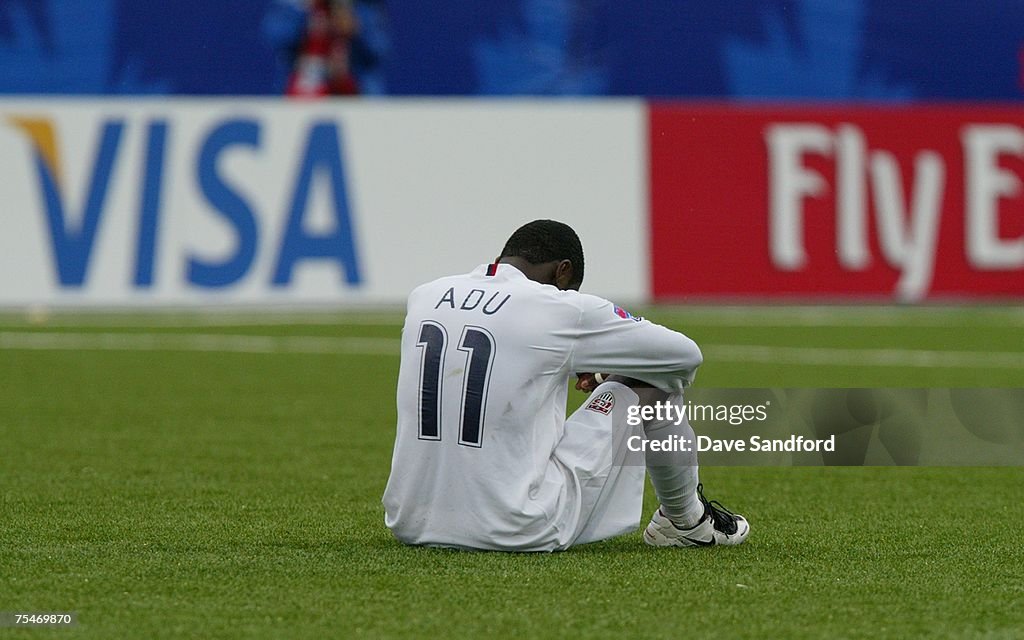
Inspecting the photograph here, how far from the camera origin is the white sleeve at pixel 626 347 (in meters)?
5.89

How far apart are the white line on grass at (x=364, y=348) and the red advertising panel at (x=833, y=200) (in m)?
3.51


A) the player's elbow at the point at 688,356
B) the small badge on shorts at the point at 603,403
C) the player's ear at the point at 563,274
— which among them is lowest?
the small badge on shorts at the point at 603,403

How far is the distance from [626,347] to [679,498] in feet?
2.14

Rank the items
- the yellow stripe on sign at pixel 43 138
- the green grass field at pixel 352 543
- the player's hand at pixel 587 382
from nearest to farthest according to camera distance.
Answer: the green grass field at pixel 352 543 → the player's hand at pixel 587 382 → the yellow stripe on sign at pixel 43 138

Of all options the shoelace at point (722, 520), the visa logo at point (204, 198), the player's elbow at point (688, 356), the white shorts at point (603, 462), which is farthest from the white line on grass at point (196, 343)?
the player's elbow at point (688, 356)

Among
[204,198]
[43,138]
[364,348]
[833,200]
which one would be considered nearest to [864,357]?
[364,348]

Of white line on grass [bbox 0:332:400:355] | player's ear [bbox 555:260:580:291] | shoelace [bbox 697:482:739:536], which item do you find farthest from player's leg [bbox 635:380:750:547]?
white line on grass [bbox 0:332:400:355]

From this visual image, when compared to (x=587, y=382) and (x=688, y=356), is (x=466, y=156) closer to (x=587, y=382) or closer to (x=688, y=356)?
(x=587, y=382)

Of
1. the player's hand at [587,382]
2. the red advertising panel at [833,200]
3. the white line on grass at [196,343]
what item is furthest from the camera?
the red advertising panel at [833,200]

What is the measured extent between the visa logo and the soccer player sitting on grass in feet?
40.0

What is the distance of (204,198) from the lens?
18.1m

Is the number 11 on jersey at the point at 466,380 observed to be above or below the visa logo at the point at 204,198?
above

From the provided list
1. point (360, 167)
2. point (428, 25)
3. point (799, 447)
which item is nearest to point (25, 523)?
point (799, 447)

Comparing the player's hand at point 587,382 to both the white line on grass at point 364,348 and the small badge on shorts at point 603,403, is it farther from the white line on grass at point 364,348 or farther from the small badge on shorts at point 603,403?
the white line on grass at point 364,348
